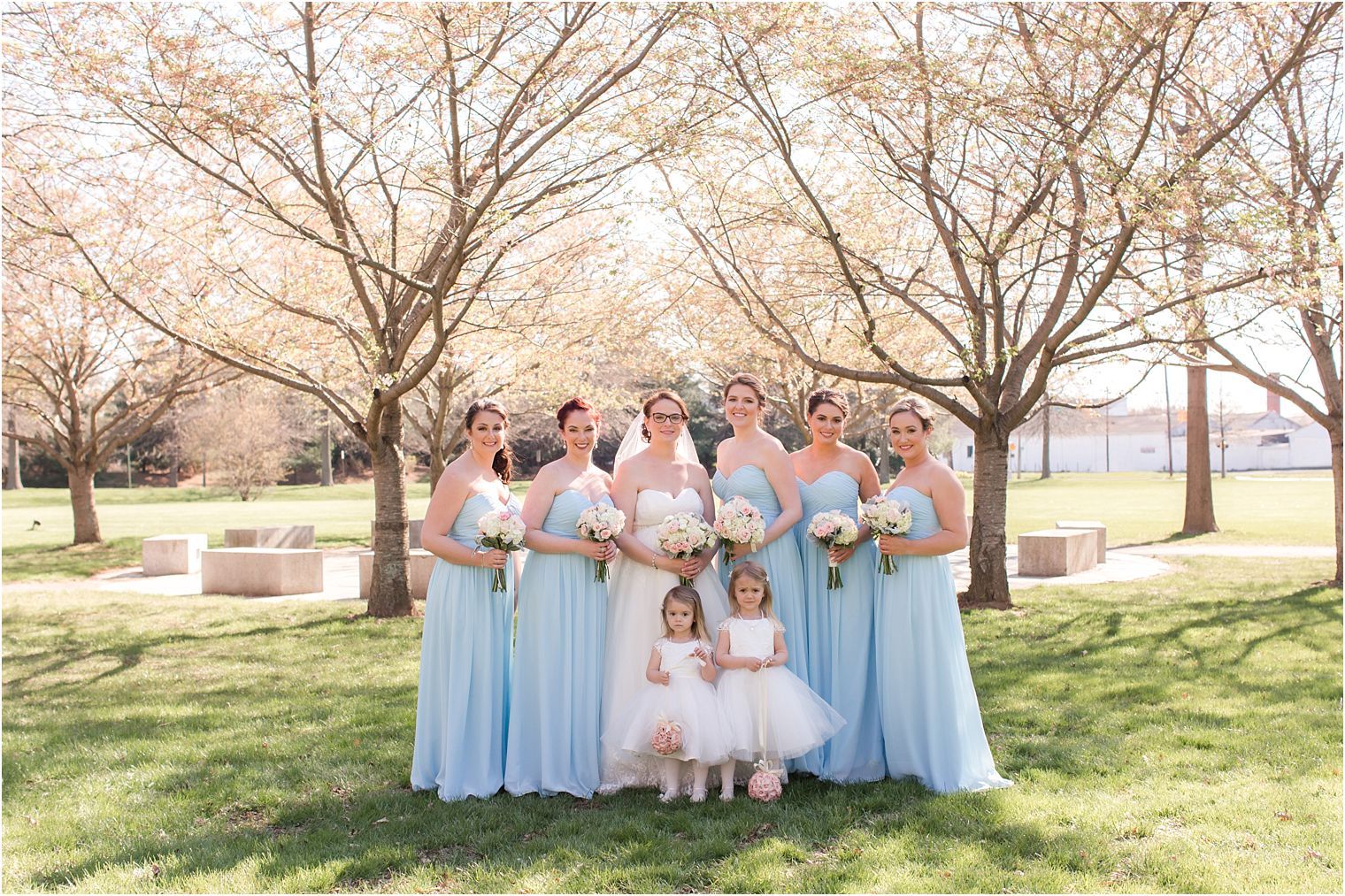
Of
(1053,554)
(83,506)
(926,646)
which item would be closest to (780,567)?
(926,646)

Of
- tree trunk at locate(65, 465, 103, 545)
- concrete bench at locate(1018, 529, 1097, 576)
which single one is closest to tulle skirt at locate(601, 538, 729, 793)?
concrete bench at locate(1018, 529, 1097, 576)

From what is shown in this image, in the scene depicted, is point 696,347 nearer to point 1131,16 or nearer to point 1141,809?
point 1131,16

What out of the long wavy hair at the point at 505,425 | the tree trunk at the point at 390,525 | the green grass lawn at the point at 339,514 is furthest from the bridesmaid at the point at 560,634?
the green grass lawn at the point at 339,514

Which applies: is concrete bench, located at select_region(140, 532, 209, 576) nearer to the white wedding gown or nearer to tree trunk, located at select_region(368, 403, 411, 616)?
tree trunk, located at select_region(368, 403, 411, 616)

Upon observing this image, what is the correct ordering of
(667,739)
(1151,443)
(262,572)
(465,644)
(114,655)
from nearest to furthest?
(667,739), (465,644), (114,655), (262,572), (1151,443)

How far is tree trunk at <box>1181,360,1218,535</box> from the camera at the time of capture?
22.2m

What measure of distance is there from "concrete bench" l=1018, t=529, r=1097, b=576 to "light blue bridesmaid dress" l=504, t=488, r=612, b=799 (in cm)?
1181

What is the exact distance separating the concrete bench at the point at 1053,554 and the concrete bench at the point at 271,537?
13.7 metres

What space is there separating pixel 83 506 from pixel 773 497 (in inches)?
814

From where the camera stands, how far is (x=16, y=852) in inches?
201

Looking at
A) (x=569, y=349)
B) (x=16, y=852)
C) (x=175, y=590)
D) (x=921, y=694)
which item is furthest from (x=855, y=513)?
(x=175, y=590)

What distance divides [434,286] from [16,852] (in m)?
6.04

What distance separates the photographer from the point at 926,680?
5883 millimetres

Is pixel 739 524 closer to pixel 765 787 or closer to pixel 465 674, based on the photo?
pixel 765 787
